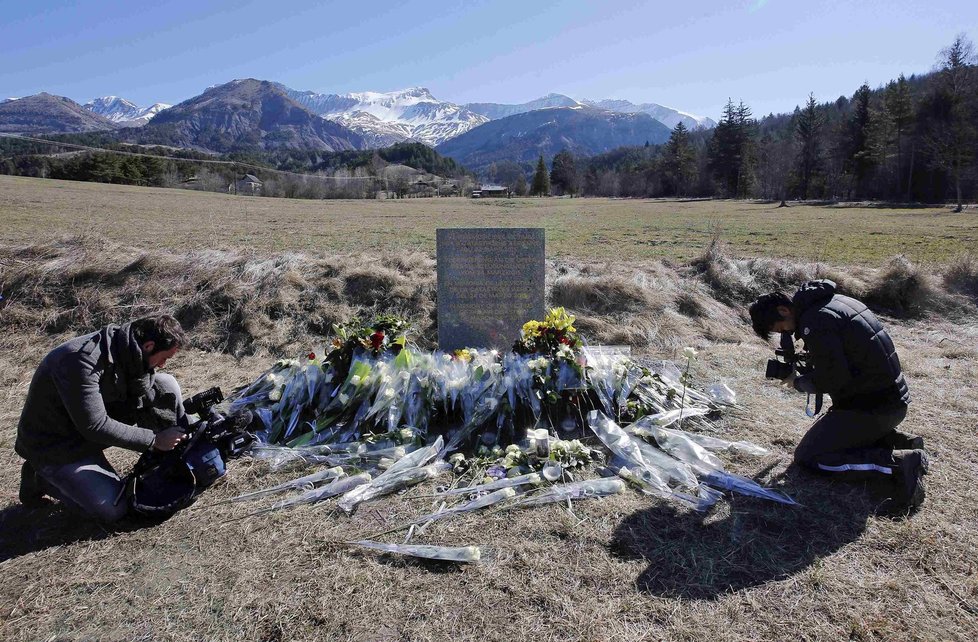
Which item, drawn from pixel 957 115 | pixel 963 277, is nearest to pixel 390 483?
pixel 963 277

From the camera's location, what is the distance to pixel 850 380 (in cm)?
355

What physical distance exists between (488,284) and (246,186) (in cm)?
7452

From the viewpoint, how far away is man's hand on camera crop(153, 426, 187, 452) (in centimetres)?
340

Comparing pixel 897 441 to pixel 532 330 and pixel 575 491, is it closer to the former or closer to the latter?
pixel 575 491

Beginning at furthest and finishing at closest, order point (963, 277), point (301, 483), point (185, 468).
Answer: point (963, 277), point (301, 483), point (185, 468)

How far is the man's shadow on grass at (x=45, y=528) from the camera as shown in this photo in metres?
3.16

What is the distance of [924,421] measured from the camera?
15.7 feet

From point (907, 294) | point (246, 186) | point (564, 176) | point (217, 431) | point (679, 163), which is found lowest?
point (217, 431)

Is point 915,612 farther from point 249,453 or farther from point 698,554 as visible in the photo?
point 249,453

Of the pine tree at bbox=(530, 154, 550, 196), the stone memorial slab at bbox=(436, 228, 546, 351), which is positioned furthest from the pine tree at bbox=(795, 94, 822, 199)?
the stone memorial slab at bbox=(436, 228, 546, 351)

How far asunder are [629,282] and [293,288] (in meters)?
5.43

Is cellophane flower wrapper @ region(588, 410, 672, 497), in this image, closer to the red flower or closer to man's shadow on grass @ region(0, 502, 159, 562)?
the red flower

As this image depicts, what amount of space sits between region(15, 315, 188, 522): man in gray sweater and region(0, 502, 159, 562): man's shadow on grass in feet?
0.31

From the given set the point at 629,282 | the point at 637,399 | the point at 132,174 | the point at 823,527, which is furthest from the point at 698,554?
the point at 132,174
